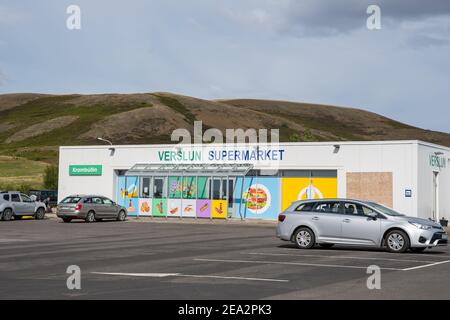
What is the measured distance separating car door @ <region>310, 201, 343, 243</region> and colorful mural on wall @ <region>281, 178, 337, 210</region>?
18.8 meters

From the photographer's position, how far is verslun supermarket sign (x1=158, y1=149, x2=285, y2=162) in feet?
139

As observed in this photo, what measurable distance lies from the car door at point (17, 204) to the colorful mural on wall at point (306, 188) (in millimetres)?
14755

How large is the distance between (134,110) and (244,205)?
104 meters

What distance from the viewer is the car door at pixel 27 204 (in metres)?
42.0

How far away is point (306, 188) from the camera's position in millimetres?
41156

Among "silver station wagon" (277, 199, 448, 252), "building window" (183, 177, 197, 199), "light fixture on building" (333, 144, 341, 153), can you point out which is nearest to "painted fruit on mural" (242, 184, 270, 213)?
"building window" (183, 177, 197, 199)

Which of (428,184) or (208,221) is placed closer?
(428,184)

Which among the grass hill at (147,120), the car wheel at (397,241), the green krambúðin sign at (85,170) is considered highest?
the grass hill at (147,120)

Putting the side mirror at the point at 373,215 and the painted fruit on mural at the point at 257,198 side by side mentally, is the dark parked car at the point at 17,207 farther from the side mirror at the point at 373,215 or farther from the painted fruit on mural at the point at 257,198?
the side mirror at the point at 373,215

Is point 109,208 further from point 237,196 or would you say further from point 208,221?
point 237,196

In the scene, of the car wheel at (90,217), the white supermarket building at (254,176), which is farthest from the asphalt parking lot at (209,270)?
the white supermarket building at (254,176)

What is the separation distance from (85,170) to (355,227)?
30.1m

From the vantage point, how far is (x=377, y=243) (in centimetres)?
2064

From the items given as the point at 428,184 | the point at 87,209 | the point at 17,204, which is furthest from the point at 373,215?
the point at 17,204
